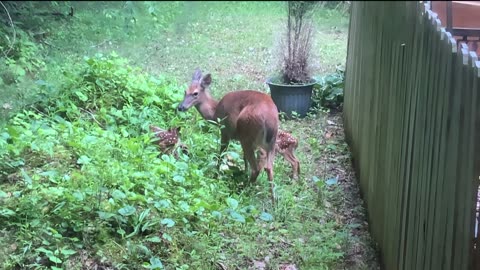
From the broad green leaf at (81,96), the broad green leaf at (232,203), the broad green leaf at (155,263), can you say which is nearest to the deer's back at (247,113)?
the broad green leaf at (232,203)

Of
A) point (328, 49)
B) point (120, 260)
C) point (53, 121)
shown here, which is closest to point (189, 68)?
point (328, 49)

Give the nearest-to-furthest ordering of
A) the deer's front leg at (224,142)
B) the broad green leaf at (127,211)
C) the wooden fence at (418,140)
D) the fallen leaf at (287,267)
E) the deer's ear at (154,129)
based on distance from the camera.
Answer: the wooden fence at (418,140)
the broad green leaf at (127,211)
the fallen leaf at (287,267)
the deer's front leg at (224,142)
the deer's ear at (154,129)

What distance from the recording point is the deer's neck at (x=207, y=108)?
681 cm

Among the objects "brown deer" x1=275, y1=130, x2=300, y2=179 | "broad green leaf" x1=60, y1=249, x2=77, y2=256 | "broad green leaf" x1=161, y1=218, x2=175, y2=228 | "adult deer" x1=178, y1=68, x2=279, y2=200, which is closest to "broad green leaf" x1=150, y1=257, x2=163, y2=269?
"broad green leaf" x1=161, y1=218, x2=175, y2=228

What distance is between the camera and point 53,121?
21.1 feet

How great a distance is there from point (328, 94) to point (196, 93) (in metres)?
2.50

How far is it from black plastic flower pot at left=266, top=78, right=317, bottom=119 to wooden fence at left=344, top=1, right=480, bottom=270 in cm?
191

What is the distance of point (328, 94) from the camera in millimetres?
8797

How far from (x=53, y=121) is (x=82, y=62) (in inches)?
71.3

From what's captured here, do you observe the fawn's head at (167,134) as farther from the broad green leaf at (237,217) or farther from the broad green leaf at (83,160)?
the broad green leaf at (237,217)

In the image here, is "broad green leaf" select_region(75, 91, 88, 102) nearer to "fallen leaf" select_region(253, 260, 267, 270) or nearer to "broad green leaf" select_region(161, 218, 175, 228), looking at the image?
"broad green leaf" select_region(161, 218, 175, 228)

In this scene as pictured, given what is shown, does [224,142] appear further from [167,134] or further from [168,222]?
[168,222]

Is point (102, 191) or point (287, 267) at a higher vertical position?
point (102, 191)

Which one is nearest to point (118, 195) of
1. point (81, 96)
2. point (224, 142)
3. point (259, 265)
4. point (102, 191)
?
point (102, 191)
